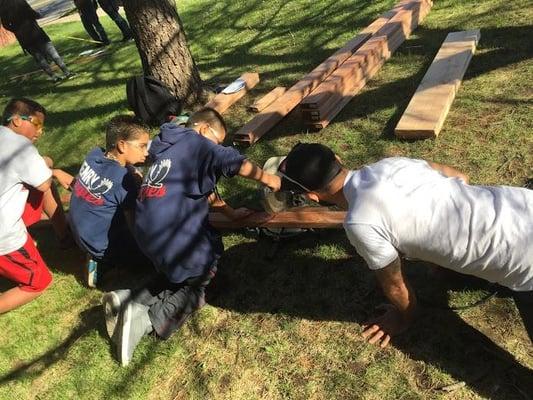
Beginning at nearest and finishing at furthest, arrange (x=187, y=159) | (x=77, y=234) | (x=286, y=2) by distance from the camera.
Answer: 1. (x=187, y=159)
2. (x=77, y=234)
3. (x=286, y=2)

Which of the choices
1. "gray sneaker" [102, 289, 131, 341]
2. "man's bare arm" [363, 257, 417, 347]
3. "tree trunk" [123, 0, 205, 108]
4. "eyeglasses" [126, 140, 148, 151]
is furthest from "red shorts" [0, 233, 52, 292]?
"tree trunk" [123, 0, 205, 108]

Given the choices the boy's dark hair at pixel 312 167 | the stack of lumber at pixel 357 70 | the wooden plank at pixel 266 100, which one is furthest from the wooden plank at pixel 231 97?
the boy's dark hair at pixel 312 167

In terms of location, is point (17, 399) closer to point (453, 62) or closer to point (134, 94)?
point (134, 94)

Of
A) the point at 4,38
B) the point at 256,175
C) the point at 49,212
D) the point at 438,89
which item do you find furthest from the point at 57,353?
the point at 4,38

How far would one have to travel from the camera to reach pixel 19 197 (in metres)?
3.63

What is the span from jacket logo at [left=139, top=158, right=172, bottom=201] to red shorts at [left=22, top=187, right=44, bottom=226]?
1491mm

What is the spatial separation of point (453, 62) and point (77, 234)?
4275 millimetres

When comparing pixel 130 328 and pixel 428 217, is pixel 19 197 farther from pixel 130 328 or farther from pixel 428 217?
pixel 428 217

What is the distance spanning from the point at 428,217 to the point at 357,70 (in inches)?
143

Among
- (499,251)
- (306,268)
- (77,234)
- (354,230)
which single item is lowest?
(306,268)

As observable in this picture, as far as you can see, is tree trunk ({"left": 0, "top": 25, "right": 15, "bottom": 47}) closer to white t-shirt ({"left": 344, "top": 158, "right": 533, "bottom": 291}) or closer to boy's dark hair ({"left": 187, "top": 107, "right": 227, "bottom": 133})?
boy's dark hair ({"left": 187, "top": 107, "right": 227, "bottom": 133})

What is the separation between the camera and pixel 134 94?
19.3 feet

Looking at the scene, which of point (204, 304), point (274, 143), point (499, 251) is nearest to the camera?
point (499, 251)

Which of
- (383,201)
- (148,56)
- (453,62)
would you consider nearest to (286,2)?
(148,56)
